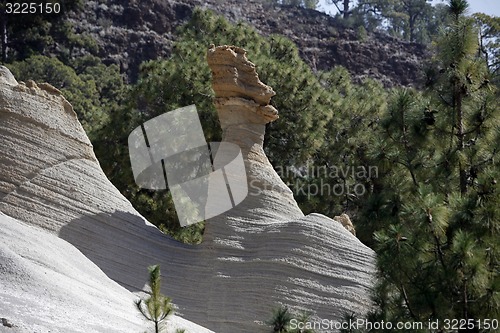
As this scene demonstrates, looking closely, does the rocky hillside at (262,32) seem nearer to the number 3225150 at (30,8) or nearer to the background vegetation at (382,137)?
the background vegetation at (382,137)

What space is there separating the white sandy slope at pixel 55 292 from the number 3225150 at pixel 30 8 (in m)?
27.0

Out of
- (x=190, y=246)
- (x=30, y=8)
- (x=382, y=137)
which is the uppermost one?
(x=30, y=8)

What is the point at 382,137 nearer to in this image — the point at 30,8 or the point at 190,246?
the point at 190,246

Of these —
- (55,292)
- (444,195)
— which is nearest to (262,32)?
(444,195)

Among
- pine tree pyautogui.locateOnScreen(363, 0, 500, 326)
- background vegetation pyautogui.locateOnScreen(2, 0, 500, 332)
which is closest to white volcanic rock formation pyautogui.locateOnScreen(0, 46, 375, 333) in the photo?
background vegetation pyautogui.locateOnScreen(2, 0, 500, 332)

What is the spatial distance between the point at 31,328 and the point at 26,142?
6.40m

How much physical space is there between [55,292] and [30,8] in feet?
98.2

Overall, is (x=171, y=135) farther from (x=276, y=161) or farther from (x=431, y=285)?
(x=431, y=285)

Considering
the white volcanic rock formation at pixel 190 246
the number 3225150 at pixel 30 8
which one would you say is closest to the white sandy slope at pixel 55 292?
the white volcanic rock formation at pixel 190 246

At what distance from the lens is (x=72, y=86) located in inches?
1838

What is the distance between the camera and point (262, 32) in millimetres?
67625

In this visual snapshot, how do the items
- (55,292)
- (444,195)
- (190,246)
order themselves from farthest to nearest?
(190,246)
(444,195)
(55,292)

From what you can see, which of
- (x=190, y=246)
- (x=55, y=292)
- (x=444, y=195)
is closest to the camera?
(x=55, y=292)

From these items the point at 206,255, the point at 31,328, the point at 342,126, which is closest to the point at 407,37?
the point at 342,126
